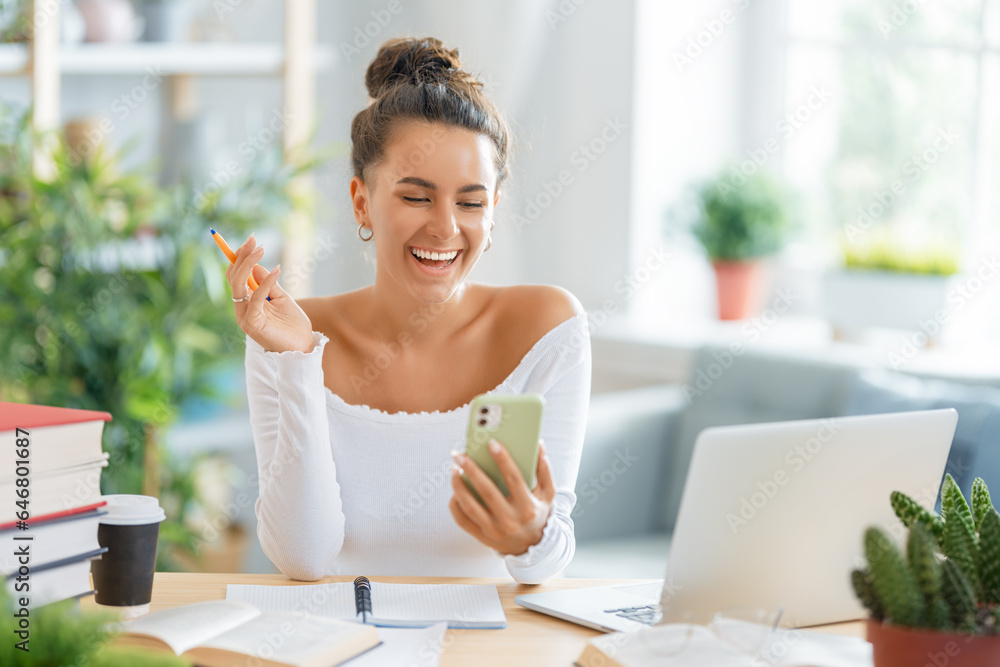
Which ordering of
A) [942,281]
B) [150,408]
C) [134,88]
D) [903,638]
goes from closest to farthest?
[903,638], [150,408], [942,281], [134,88]

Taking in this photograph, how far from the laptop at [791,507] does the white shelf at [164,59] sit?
7.33ft

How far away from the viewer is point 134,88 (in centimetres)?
325

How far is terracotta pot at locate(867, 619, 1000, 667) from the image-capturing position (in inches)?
33.9

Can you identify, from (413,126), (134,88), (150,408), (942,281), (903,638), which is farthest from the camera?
(134,88)

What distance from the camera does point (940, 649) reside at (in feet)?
2.83

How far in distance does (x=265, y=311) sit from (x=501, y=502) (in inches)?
18.9

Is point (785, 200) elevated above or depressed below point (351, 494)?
above

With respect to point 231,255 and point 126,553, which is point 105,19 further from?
point 126,553

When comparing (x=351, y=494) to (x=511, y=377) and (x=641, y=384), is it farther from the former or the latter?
(x=641, y=384)

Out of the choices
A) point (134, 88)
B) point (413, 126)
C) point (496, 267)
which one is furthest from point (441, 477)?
point (134, 88)

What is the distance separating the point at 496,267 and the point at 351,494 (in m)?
1.89
